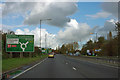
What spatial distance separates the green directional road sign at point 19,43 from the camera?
3722 centimetres

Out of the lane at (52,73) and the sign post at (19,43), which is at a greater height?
the sign post at (19,43)

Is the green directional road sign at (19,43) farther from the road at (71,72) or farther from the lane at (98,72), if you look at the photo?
the lane at (98,72)

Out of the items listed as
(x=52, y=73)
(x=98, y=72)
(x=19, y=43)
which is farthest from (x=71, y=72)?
(x=19, y=43)

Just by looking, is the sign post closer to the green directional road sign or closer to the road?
the green directional road sign

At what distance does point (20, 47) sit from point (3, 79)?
26403mm

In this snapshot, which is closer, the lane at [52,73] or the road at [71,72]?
the lane at [52,73]

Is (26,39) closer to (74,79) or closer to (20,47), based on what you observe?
(20,47)

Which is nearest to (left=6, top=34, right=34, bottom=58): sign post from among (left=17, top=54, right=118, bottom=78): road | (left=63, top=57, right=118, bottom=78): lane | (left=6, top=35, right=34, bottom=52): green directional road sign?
(left=6, top=35, right=34, bottom=52): green directional road sign

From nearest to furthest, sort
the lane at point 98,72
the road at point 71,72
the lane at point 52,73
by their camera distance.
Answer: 1. the lane at point 52,73
2. the road at point 71,72
3. the lane at point 98,72

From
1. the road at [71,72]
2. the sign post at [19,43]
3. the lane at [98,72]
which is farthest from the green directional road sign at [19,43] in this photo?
the lane at [98,72]

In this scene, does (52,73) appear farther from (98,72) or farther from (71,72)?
(98,72)

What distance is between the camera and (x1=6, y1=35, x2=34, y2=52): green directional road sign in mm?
37219

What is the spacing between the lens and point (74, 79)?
1145 centimetres

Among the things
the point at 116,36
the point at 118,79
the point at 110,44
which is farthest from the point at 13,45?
the point at 110,44
